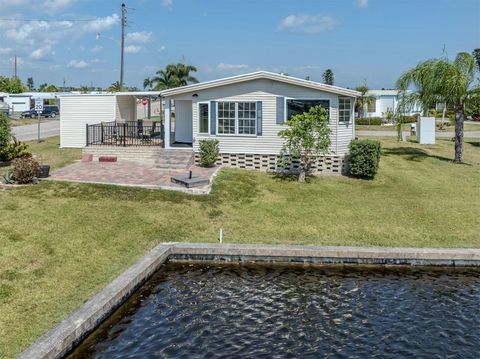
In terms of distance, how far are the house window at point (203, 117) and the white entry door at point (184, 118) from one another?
2.16m

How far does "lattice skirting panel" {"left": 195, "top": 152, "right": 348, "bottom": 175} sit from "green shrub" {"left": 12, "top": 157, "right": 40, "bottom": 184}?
7.03 metres

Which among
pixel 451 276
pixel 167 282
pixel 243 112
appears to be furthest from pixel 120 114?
pixel 451 276

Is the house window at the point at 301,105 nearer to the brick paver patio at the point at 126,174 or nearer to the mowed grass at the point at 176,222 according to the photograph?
the mowed grass at the point at 176,222

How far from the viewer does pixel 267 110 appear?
20.8 metres

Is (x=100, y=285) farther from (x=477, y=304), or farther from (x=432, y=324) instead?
(x=477, y=304)

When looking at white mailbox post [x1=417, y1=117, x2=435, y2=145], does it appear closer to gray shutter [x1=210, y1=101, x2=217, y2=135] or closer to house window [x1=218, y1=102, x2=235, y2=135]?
house window [x1=218, y1=102, x2=235, y2=135]

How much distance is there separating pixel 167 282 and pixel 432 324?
5.52m

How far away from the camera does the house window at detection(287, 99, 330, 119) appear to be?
67.0 ft

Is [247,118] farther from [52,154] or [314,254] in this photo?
[52,154]

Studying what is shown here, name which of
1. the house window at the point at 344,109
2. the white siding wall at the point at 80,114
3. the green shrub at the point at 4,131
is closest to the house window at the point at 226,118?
the house window at the point at 344,109

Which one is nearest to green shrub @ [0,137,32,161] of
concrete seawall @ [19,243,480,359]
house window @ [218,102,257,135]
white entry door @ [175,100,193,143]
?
white entry door @ [175,100,193,143]

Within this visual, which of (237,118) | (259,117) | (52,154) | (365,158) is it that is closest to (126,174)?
(237,118)

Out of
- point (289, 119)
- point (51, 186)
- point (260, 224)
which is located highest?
point (289, 119)

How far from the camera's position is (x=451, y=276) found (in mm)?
11477
